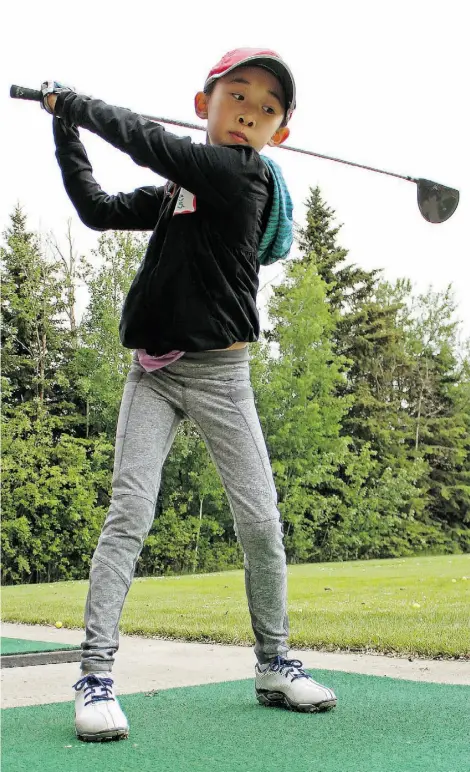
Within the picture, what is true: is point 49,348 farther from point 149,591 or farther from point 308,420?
point 149,591

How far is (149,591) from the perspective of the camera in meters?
10.6

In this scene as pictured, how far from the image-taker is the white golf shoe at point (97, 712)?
2166 mm

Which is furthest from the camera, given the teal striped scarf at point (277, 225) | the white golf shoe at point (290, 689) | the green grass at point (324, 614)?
the green grass at point (324, 614)

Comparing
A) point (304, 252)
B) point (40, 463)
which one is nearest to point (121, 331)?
point (40, 463)

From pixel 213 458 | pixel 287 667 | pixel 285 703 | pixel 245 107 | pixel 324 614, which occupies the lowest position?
pixel 324 614

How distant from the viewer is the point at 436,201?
409 cm

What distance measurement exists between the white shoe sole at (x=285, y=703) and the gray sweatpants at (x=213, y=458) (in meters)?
0.11

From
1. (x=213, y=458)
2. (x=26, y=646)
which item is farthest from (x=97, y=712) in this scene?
(x=26, y=646)

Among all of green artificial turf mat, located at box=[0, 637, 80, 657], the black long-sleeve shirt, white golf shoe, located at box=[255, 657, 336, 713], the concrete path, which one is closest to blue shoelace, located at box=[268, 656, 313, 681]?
white golf shoe, located at box=[255, 657, 336, 713]

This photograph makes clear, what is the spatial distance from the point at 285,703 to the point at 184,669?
1.25 metres

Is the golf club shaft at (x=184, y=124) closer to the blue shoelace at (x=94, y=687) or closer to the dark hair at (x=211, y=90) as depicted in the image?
the dark hair at (x=211, y=90)

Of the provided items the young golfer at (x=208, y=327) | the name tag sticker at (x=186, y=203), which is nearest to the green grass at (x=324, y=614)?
the young golfer at (x=208, y=327)

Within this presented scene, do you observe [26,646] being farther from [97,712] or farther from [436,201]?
[436,201]

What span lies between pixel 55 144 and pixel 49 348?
19702 millimetres
